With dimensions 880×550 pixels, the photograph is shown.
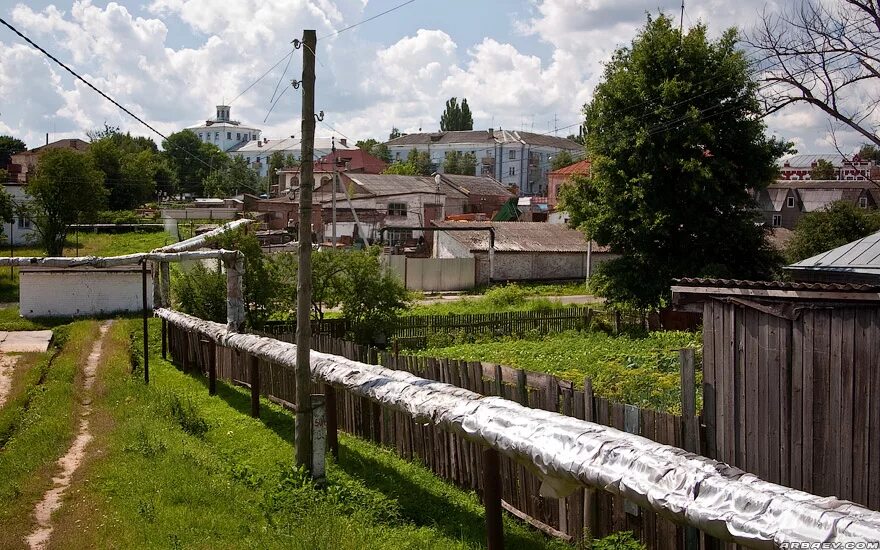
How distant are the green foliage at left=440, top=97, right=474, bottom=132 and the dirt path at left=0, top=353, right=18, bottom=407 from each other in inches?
3971

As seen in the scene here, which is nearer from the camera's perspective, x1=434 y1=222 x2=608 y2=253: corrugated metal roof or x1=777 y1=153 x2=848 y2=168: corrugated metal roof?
x1=434 y1=222 x2=608 y2=253: corrugated metal roof

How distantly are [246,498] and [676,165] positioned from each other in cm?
1955

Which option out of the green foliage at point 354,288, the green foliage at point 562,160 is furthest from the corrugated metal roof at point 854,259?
the green foliage at point 562,160

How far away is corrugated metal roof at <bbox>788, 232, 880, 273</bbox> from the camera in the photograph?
48.6ft

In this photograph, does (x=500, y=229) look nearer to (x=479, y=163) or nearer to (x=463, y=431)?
(x=463, y=431)

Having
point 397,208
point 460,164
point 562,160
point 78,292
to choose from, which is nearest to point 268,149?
point 460,164

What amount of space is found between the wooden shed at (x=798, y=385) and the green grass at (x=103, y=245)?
3228 centimetres

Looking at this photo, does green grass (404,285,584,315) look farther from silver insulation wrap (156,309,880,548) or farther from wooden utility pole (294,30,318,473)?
silver insulation wrap (156,309,880,548)

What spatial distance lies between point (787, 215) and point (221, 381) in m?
54.8

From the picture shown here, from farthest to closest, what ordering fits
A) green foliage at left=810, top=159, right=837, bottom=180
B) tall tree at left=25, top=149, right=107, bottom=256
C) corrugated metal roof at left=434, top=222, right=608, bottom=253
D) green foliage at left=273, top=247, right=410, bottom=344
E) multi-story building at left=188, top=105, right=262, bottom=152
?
multi-story building at left=188, top=105, right=262, bottom=152 < green foliage at left=810, top=159, right=837, bottom=180 < corrugated metal roof at left=434, top=222, right=608, bottom=253 < tall tree at left=25, top=149, right=107, bottom=256 < green foliage at left=273, top=247, right=410, bottom=344

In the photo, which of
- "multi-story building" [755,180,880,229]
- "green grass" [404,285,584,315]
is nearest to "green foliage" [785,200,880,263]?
"green grass" [404,285,584,315]

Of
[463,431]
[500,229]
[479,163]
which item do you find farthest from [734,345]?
[479,163]

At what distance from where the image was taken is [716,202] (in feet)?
82.4

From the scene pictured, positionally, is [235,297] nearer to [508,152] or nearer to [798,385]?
[798,385]
